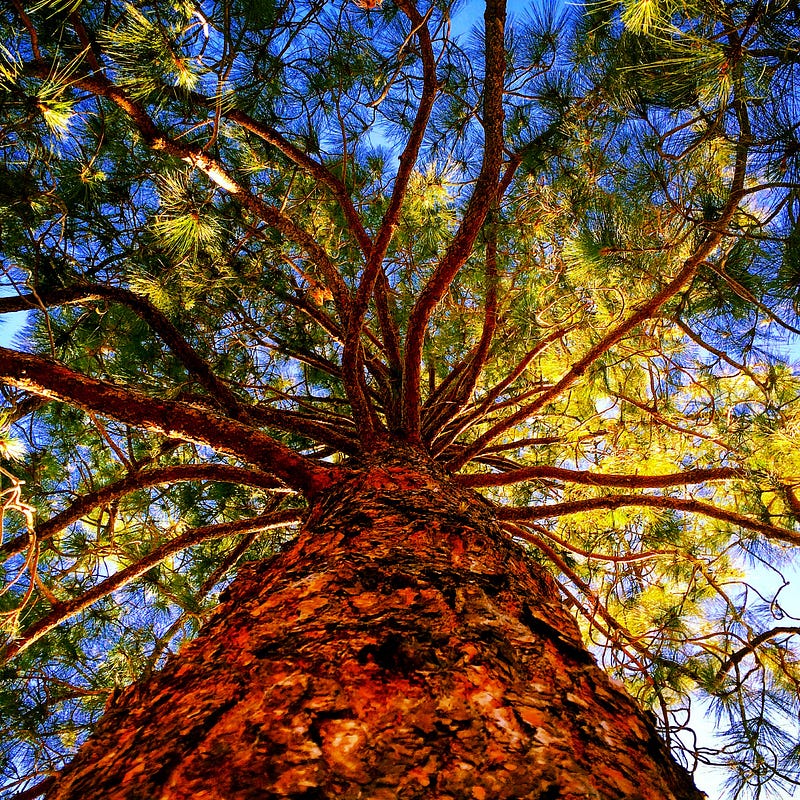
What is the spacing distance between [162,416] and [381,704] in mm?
1234

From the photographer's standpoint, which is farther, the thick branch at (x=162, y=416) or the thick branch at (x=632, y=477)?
the thick branch at (x=632, y=477)

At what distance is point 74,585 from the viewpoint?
2908mm

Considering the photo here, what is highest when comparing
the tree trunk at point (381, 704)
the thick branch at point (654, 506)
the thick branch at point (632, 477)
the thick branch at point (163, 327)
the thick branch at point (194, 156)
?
the thick branch at point (194, 156)

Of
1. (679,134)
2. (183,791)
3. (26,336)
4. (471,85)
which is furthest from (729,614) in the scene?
(26,336)

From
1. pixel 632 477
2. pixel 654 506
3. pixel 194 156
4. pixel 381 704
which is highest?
pixel 194 156

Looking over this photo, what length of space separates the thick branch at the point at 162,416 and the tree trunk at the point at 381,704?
675 mm

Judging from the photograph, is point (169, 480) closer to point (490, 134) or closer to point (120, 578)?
point (120, 578)

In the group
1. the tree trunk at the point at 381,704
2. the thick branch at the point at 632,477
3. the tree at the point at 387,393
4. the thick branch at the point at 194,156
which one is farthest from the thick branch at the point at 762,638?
the thick branch at the point at 194,156

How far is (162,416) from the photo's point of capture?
168 centimetres

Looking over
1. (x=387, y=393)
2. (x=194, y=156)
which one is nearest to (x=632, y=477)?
(x=387, y=393)

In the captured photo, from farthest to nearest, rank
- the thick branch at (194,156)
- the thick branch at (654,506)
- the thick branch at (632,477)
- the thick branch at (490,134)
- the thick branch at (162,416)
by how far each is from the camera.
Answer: the thick branch at (632,477), the thick branch at (654,506), the thick branch at (490,134), the thick branch at (194,156), the thick branch at (162,416)

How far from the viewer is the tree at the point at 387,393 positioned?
74 cm

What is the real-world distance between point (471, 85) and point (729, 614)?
2981mm

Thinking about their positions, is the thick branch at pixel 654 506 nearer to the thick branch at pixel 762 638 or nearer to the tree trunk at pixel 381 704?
the thick branch at pixel 762 638
